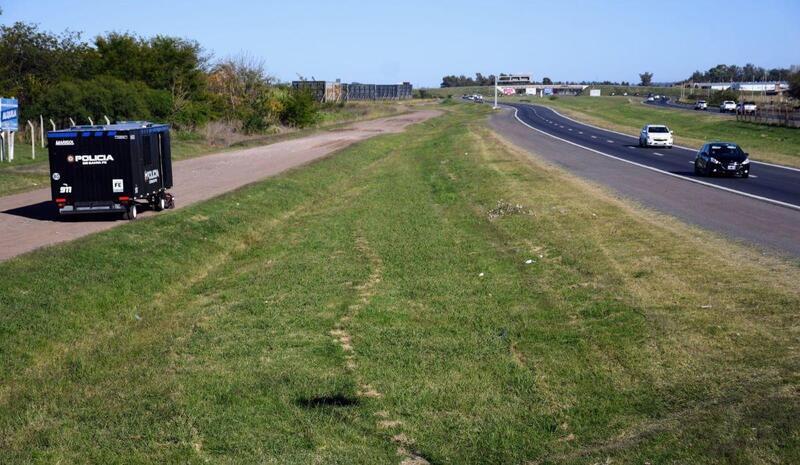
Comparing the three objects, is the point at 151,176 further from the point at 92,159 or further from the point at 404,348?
the point at 404,348

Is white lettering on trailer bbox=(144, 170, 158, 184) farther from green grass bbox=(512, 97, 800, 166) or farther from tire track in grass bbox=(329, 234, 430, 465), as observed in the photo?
green grass bbox=(512, 97, 800, 166)

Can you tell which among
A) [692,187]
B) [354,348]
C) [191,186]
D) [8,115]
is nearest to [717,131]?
[692,187]

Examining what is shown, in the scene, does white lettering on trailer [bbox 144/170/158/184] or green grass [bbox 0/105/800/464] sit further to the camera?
white lettering on trailer [bbox 144/170/158/184]

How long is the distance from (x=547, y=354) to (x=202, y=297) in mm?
6793

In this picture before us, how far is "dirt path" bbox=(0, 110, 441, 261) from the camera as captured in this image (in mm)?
19734

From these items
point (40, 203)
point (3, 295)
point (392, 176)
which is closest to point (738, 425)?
point (3, 295)

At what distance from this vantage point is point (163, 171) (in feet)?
82.6

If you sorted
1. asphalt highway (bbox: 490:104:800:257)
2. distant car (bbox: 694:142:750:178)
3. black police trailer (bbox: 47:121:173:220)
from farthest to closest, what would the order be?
distant car (bbox: 694:142:750:178)
black police trailer (bbox: 47:121:173:220)
asphalt highway (bbox: 490:104:800:257)

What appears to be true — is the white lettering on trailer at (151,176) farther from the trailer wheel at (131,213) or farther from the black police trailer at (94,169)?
the trailer wheel at (131,213)

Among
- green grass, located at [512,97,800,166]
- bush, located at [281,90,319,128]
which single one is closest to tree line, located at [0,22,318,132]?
bush, located at [281,90,319,128]

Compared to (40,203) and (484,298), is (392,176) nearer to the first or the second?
(40,203)

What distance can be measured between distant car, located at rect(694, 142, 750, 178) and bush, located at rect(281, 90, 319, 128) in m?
45.0

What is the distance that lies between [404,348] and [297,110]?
66.0m

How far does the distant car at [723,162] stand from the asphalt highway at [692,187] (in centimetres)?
62
